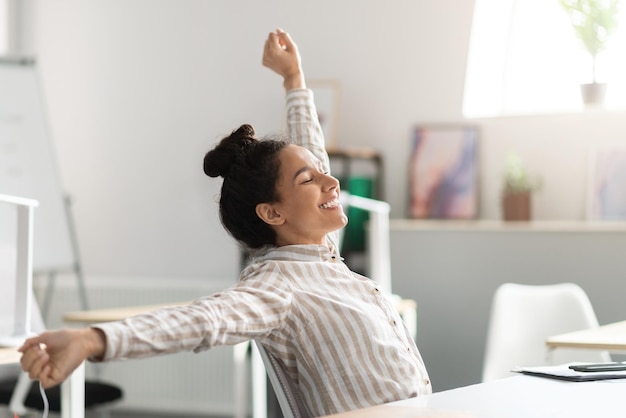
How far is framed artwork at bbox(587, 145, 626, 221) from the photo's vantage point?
4316 millimetres

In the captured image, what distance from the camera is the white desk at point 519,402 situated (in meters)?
1.34

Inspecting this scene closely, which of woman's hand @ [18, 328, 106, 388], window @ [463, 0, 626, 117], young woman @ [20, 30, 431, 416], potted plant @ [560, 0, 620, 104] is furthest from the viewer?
window @ [463, 0, 626, 117]

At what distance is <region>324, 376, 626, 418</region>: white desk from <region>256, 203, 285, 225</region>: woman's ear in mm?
460

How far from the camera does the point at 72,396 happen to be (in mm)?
2322

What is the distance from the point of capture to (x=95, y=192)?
5.54m

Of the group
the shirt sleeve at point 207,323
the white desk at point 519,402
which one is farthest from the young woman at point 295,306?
the white desk at point 519,402

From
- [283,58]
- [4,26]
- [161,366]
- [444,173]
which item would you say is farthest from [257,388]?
[4,26]

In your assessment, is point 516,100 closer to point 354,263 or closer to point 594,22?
point 594,22

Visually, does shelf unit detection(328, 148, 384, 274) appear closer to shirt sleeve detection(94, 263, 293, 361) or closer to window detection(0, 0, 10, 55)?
window detection(0, 0, 10, 55)

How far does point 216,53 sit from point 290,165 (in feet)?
11.6

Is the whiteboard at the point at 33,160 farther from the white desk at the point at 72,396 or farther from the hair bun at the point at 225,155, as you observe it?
the hair bun at the point at 225,155

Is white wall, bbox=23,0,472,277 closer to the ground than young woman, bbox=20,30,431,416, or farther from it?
farther from it

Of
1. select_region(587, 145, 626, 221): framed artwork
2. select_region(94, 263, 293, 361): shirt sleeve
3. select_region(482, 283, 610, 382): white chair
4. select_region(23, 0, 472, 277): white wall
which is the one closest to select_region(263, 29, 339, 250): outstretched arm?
select_region(94, 263, 293, 361): shirt sleeve

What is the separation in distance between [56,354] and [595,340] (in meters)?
1.65
